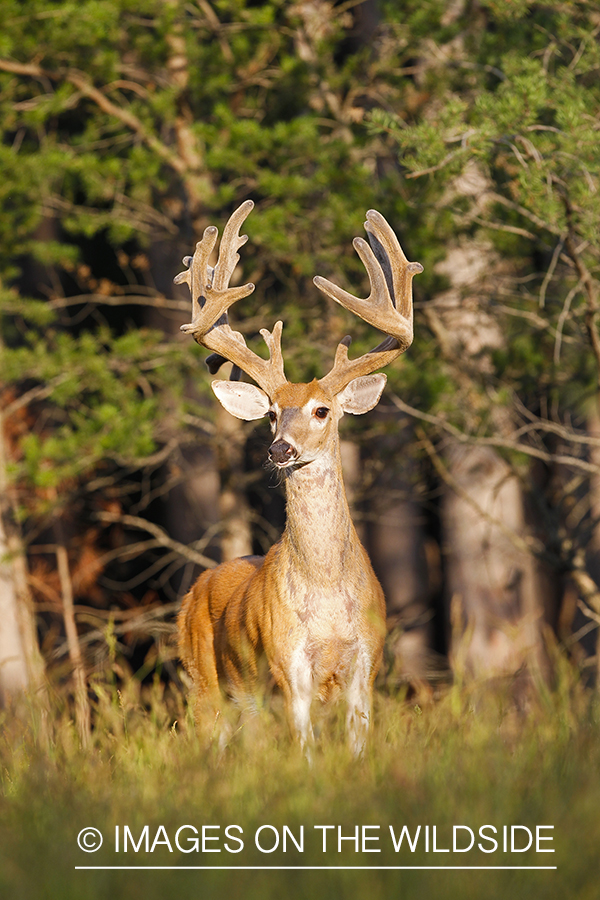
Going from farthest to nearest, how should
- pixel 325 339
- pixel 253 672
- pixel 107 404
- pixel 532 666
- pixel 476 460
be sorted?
pixel 476 460 → pixel 325 339 → pixel 107 404 → pixel 253 672 → pixel 532 666

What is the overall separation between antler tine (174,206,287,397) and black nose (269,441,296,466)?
671 mm

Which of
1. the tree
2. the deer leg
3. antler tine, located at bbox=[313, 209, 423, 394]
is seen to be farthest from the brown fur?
the tree

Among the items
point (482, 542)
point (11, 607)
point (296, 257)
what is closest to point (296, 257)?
point (296, 257)

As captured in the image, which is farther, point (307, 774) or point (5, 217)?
point (5, 217)

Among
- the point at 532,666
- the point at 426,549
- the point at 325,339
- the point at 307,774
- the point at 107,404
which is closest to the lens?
the point at 307,774

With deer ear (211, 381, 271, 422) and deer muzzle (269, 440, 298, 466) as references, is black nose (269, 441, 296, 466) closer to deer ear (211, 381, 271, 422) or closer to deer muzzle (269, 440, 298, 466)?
deer muzzle (269, 440, 298, 466)

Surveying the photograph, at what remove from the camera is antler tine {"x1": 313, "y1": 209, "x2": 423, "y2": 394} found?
5242 millimetres

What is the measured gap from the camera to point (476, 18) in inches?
361

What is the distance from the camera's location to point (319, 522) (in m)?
5.02

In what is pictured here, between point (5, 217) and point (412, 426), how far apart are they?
398 cm

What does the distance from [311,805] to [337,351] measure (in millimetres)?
2652

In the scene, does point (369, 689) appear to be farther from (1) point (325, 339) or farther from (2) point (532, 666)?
(1) point (325, 339)

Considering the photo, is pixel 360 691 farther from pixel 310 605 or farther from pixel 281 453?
pixel 281 453

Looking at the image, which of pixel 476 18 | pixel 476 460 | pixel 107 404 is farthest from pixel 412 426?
pixel 476 18
